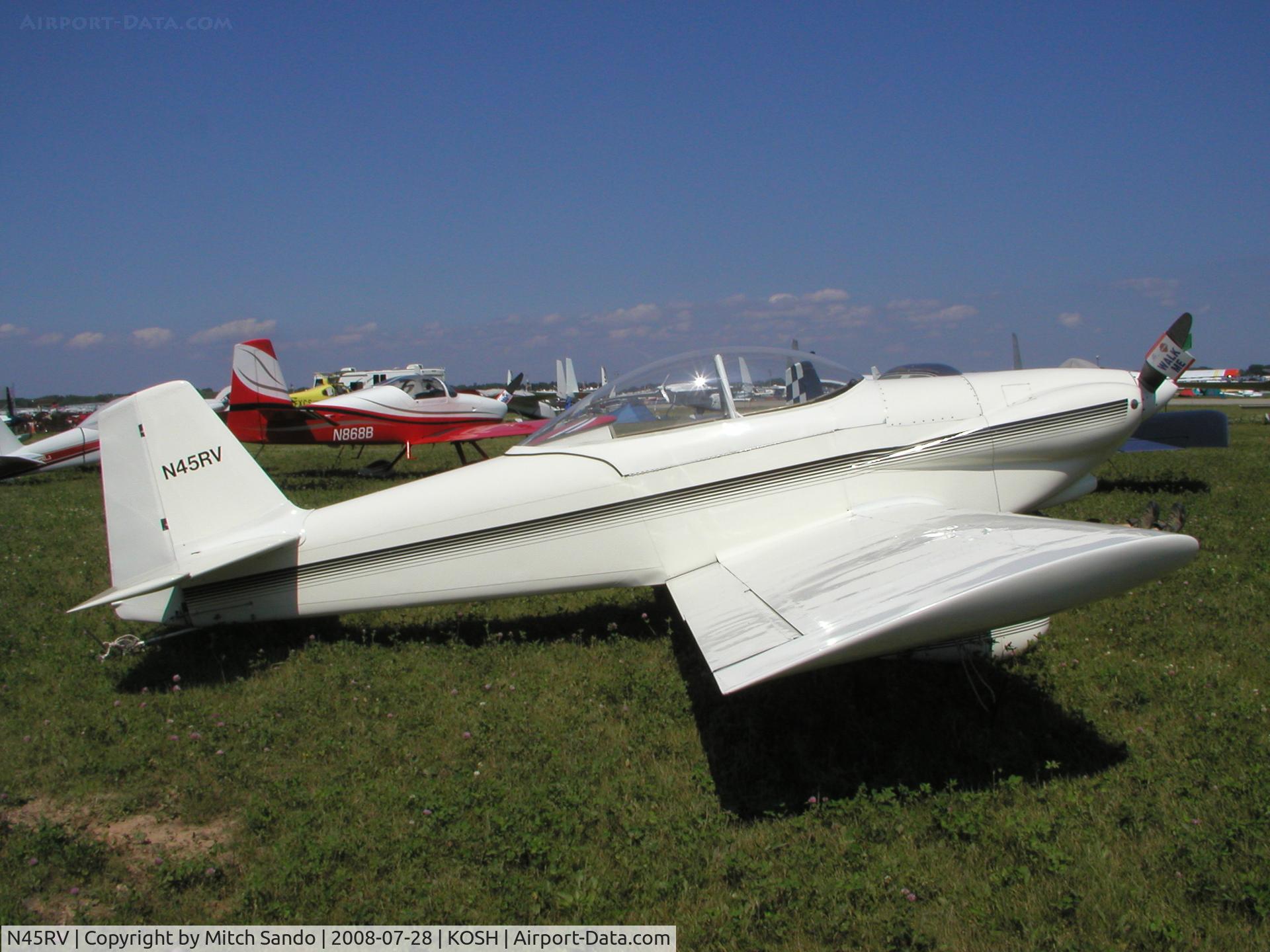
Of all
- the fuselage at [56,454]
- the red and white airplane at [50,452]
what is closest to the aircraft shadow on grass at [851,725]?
the red and white airplane at [50,452]

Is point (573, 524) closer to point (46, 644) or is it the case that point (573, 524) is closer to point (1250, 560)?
point (46, 644)

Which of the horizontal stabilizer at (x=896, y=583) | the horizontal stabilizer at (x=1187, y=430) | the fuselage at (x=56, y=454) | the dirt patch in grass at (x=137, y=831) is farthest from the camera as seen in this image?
the fuselage at (x=56, y=454)

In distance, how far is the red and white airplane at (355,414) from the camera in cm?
1477

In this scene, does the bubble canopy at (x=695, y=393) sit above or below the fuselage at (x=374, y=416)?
above

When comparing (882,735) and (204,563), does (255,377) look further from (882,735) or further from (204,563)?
(882,735)

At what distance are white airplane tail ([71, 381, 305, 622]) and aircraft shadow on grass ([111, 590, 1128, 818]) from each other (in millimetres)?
602

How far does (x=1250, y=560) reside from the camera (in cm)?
663

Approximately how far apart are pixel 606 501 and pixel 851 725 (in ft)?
6.15

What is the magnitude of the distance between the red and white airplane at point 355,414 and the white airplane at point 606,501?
9180mm

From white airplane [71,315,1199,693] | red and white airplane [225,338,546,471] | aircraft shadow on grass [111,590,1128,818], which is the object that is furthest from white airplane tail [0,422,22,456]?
white airplane [71,315,1199,693]

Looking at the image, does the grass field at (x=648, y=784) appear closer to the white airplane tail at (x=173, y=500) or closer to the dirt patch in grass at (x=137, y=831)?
the dirt patch in grass at (x=137, y=831)

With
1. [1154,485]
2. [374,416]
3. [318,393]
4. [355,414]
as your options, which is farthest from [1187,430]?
[318,393]

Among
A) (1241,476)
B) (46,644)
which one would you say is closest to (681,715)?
(46,644)

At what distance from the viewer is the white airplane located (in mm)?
4863
